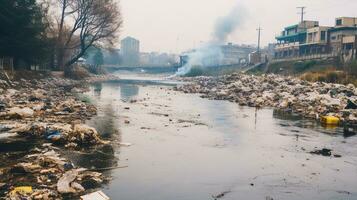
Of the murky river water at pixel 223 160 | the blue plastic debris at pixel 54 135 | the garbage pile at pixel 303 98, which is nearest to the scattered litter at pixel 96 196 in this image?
the murky river water at pixel 223 160

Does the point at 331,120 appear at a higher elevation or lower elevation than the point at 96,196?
higher

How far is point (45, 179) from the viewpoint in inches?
273

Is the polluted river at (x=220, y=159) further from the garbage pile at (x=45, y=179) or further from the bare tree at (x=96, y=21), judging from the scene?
the bare tree at (x=96, y=21)

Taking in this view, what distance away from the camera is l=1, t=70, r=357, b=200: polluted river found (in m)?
7.22

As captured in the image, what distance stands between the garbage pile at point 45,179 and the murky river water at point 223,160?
0.50 m

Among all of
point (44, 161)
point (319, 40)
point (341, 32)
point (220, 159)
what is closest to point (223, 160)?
point (220, 159)

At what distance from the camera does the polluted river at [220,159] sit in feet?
23.7

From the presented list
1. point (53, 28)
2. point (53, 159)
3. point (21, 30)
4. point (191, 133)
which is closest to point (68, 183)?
point (53, 159)

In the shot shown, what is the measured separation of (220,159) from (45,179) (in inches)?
168

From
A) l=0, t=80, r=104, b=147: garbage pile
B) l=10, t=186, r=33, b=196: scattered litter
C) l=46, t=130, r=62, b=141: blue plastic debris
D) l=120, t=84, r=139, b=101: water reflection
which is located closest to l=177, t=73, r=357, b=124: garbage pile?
l=120, t=84, r=139, b=101: water reflection

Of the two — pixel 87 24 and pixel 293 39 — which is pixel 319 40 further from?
pixel 87 24

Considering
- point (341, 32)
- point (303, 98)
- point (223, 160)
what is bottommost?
point (223, 160)

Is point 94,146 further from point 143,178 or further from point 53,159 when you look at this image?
point 143,178

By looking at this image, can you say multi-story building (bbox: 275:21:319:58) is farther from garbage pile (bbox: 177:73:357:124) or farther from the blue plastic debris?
the blue plastic debris
